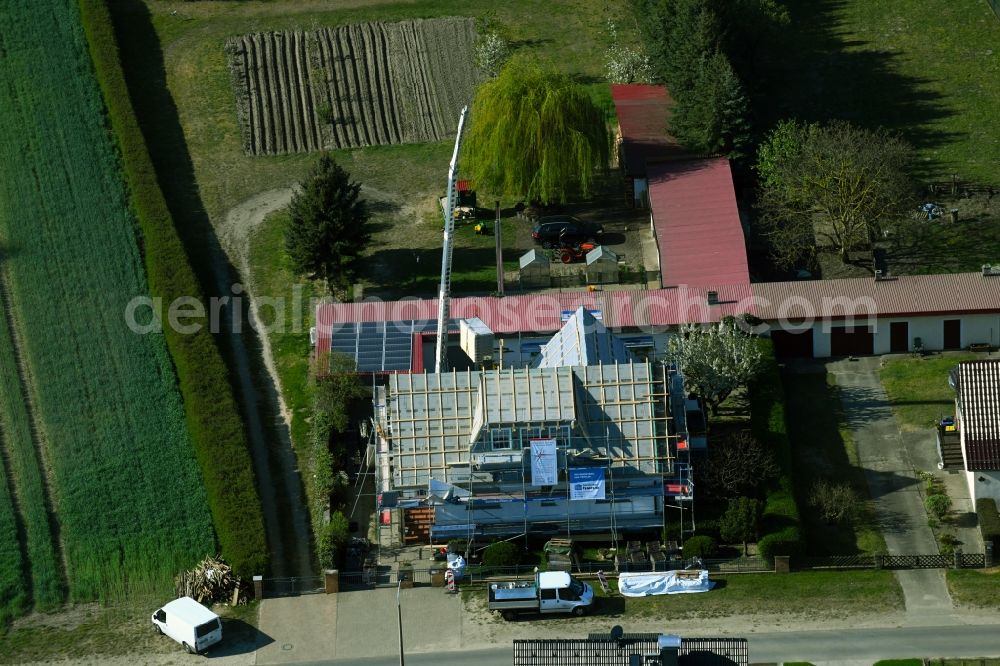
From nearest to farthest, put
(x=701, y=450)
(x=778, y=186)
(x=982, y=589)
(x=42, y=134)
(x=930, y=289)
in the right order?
(x=982, y=589) < (x=701, y=450) < (x=930, y=289) < (x=778, y=186) < (x=42, y=134)

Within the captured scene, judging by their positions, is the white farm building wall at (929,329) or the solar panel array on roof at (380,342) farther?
the white farm building wall at (929,329)

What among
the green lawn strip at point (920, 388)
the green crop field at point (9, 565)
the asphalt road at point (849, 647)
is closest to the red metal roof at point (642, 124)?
the green lawn strip at point (920, 388)

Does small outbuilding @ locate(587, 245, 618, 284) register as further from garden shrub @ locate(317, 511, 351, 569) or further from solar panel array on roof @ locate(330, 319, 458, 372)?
garden shrub @ locate(317, 511, 351, 569)

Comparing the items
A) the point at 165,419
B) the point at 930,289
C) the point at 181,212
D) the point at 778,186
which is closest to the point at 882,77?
the point at 778,186

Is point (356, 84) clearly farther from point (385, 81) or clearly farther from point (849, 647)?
point (849, 647)

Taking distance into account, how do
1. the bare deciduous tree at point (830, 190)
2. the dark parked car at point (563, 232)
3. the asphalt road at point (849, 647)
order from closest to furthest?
the asphalt road at point (849, 647)
the bare deciduous tree at point (830, 190)
the dark parked car at point (563, 232)

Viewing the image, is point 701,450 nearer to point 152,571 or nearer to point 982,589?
point 982,589

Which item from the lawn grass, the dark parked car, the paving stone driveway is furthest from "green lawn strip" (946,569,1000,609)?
the lawn grass

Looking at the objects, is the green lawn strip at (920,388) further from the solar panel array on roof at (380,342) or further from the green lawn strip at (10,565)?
the green lawn strip at (10,565)
